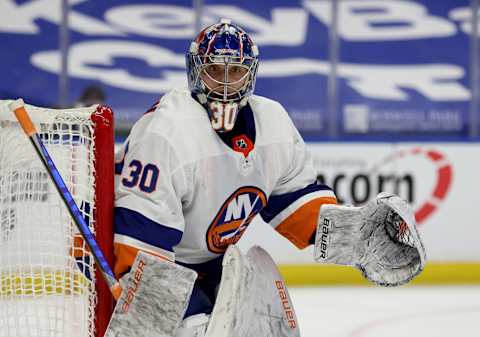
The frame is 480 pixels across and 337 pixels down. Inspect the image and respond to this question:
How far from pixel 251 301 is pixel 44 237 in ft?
1.63

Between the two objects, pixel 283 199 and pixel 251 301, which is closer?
pixel 251 301

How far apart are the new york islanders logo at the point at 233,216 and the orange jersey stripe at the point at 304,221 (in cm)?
15

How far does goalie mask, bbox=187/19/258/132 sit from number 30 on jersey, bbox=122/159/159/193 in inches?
7.7

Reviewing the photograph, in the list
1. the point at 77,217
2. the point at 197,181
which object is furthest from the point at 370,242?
the point at 77,217

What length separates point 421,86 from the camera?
6172mm

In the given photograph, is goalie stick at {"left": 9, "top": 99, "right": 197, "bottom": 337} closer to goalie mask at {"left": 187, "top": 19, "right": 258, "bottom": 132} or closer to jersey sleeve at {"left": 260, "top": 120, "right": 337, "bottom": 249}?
goalie mask at {"left": 187, "top": 19, "right": 258, "bottom": 132}

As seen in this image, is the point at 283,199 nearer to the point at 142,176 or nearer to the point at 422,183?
the point at 142,176

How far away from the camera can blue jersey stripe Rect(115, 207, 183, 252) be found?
205 centimetres

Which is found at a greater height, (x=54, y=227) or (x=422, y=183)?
(x=54, y=227)

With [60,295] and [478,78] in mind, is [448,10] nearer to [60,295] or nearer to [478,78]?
[478,78]

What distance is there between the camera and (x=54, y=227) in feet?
7.29

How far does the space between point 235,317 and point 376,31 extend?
4.50m

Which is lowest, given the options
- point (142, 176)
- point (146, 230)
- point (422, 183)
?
point (422, 183)

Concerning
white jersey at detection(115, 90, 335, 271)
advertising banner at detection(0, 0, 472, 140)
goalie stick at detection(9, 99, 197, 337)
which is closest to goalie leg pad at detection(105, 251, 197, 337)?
goalie stick at detection(9, 99, 197, 337)
